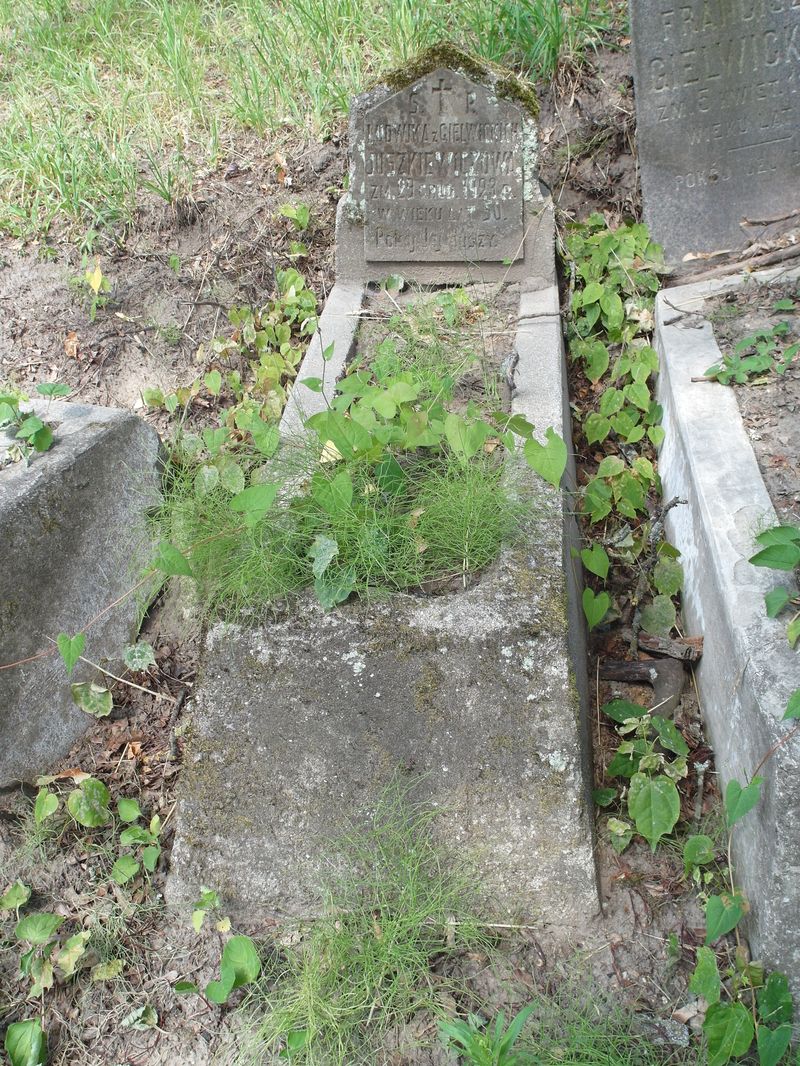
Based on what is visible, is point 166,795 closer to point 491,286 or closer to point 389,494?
point 389,494

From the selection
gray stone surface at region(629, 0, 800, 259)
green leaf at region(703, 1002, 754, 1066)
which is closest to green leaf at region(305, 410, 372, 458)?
green leaf at region(703, 1002, 754, 1066)

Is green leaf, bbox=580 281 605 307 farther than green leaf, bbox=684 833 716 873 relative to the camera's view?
Yes

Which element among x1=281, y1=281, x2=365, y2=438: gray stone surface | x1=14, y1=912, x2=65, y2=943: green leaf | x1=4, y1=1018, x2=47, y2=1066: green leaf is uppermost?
x1=281, y1=281, x2=365, y2=438: gray stone surface

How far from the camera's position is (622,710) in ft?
8.00

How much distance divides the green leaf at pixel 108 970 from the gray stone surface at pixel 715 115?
339cm

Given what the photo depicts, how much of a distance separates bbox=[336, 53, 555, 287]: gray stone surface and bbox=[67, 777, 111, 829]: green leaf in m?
2.45

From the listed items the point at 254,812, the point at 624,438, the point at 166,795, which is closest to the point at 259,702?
the point at 254,812

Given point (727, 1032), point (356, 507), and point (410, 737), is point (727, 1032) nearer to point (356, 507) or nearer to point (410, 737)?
point (410, 737)

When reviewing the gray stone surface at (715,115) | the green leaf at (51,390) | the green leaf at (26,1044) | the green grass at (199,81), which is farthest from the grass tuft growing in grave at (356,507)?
the green grass at (199,81)

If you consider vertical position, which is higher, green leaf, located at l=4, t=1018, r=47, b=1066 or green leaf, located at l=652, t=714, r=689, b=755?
green leaf, located at l=652, t=714, r=689, b=755

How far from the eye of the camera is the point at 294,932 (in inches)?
81.0

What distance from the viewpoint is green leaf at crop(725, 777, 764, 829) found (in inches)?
70.0

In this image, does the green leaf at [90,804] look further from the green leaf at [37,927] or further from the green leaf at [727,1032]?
the green leaf at [727,1032]

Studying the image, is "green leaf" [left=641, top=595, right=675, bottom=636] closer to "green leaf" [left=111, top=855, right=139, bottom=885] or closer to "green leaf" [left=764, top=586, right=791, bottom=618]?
"green leaf" [left=764, top=586, right=791, bottom=618]
